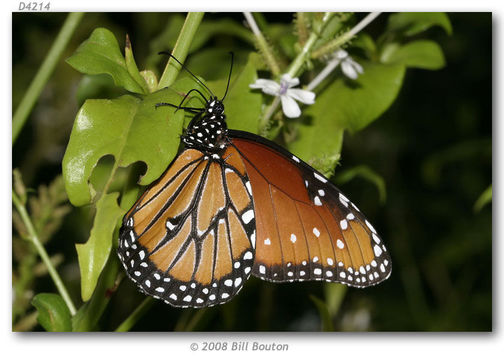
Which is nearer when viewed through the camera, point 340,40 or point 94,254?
point 94,254

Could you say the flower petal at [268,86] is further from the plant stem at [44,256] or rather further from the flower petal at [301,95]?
the plant stem at [44,256]

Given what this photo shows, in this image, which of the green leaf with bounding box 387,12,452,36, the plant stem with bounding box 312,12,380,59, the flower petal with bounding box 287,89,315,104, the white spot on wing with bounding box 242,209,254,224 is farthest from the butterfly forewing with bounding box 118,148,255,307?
the green leaf with bounding box 387,12,452,36

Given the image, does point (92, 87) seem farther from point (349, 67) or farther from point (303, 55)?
point (349, 67)

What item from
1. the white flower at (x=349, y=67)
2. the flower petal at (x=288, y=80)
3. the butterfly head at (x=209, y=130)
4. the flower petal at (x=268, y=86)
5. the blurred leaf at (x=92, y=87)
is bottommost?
the butterfly head at (x=209, y=130)

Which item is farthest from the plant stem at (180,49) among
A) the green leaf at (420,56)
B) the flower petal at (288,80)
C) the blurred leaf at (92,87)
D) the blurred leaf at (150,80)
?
the green leaf at (420,56)

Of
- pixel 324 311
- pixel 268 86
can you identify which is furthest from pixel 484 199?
pixel 268 86

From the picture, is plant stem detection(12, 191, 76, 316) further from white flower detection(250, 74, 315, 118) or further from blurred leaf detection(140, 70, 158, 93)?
white flower detection(250, 74, 315, 118)
